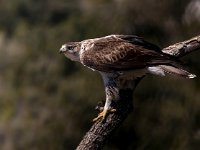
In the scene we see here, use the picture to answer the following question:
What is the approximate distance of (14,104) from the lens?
868 inches

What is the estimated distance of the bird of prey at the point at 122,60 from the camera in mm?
5332

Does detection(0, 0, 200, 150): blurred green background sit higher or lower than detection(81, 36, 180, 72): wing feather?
lower

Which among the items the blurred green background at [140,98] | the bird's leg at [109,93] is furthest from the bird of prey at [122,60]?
the blurred green background at [140,98]

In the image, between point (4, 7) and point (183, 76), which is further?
point (4, 7)

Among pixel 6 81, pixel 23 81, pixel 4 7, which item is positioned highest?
pixel 23 81

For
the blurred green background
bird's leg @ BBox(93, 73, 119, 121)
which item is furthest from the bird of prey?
the blurred green background

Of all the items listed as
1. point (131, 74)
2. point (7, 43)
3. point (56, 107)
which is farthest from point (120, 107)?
point (7, 43)

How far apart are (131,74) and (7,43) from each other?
24447 mm

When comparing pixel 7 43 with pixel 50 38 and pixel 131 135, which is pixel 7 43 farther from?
pixel 131 135

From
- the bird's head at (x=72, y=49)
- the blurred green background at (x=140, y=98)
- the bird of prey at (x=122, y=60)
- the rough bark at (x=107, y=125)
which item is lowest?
the blurred green background at (x=140, y=98)

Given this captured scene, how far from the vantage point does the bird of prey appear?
17.5 ft

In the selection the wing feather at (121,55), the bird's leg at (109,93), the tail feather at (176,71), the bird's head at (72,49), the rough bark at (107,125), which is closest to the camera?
the rough bark at (107,125)

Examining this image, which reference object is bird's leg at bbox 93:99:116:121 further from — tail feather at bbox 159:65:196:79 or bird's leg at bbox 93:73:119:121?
tail feather at bbox 159:65:196:79

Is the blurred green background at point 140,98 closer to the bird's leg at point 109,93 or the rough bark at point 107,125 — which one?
the bird's leg at point 109,93
